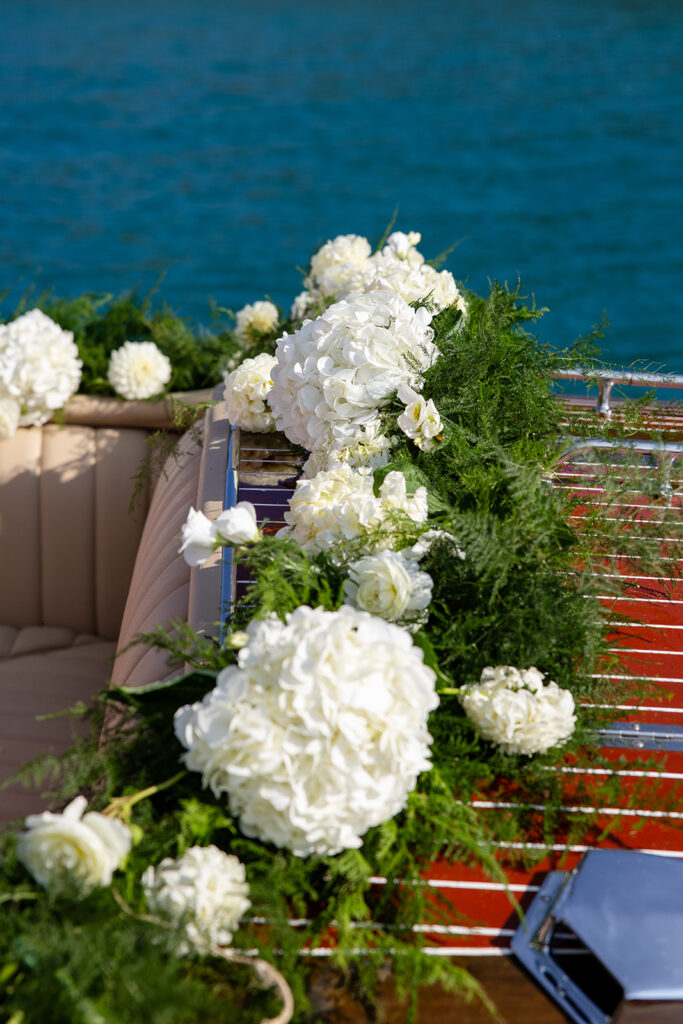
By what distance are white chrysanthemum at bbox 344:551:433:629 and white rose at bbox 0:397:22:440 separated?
44.6 inches

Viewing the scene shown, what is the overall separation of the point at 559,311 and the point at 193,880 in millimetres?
6122

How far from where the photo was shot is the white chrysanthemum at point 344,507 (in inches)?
42.1

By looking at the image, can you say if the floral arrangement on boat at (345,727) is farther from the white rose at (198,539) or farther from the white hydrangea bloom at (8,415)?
the white hydrangea bloom at (8,415)

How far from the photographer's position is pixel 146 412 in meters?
1.98


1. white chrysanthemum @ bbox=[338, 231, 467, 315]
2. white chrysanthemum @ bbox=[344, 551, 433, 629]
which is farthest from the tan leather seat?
white chrysanthemum @ bbox=[344, 551, 433, 629]

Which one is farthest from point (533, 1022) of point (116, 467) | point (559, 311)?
point (559, 311)

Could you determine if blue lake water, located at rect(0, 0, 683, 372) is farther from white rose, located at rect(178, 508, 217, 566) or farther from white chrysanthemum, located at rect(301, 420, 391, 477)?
white rose, located at rect(178, 508, 217, 566)

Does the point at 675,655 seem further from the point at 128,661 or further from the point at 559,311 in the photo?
the point at 559,311

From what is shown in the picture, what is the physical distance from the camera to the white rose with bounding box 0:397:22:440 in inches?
75.0

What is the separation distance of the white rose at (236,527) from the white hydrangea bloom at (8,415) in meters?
1.01

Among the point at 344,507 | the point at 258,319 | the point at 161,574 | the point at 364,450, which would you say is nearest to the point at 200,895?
the point at 344,507

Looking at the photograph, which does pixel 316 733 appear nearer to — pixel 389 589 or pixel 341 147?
pixel 389 589

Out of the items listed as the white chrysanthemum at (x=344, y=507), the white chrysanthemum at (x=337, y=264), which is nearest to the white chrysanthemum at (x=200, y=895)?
the white chrysanthemum at (x=344, y=507)

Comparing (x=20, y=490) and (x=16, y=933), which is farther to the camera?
(x=20, y=490)
